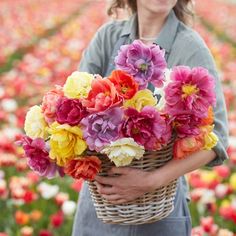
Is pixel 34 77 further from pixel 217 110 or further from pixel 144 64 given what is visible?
pixel 144 64

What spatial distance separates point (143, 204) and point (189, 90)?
1.22 feet

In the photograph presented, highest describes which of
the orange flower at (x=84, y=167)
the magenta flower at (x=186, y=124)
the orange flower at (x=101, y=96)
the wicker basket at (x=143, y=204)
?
the orange flower at (x=101, y=96)

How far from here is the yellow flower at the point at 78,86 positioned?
1.99 metres

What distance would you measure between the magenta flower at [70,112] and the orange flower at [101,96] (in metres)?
0.03

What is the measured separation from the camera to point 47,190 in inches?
151

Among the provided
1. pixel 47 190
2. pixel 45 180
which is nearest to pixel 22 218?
pixel 47 190

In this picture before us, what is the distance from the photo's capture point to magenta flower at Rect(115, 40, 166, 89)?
6.50ft

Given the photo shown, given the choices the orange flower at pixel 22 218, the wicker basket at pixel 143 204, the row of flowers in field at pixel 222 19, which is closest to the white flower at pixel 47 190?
the orange flower at pixel 22 218

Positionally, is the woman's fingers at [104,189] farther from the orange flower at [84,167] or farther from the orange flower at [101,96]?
the orange flower at [101,96]

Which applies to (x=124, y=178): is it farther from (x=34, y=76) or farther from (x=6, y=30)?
(x=6, y=30)

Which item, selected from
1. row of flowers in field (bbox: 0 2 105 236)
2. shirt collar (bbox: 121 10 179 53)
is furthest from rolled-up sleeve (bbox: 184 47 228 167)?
row of flowers in field (bbox: 0 2 105 236)

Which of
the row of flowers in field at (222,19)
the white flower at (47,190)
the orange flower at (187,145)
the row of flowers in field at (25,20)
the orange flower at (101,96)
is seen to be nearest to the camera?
the orange flower at (101,96)

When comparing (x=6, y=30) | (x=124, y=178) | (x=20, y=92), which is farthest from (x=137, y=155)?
(x=6, y=30)

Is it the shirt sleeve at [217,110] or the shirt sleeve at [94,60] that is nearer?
the shirt sleeve at [217,110]
